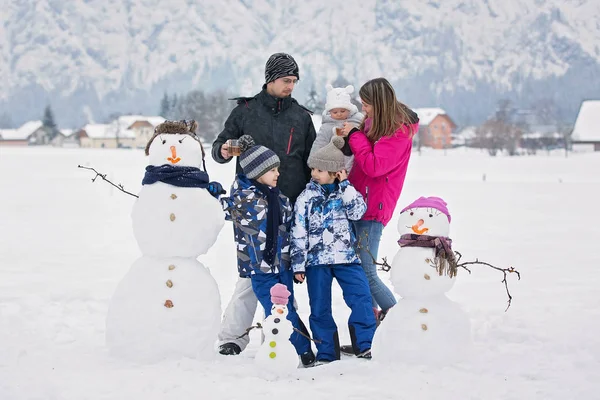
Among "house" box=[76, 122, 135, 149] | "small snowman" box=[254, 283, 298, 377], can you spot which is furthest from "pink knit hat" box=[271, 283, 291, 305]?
"house" box=[76, 122, 135, 149]

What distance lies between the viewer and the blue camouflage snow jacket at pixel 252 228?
482cm

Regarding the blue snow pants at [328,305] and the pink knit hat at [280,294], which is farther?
the blue snow pants at [328,305]

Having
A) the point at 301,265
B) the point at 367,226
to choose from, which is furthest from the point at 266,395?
the point at 367,226

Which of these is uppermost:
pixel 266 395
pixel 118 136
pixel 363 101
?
pixel 118 136

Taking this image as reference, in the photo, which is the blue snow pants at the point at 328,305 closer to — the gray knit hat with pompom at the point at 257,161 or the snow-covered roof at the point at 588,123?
the gray knit hat with pompom at the point at 257,161

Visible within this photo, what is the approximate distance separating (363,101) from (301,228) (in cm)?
101

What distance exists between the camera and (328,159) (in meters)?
4.93

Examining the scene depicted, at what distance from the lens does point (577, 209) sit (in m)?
17.6

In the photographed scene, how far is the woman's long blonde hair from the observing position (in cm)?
504

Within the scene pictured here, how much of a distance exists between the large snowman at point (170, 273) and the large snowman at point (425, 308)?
1147mm

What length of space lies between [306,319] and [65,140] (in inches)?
4170

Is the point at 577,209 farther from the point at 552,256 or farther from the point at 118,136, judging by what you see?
the point at 118,136

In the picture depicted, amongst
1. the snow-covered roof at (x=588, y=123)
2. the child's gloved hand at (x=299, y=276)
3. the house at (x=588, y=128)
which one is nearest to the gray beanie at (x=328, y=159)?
the child's gloved hand at (x=299, y=276)

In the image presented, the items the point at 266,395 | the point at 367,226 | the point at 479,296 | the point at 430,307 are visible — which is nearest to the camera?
the point at 266,395
